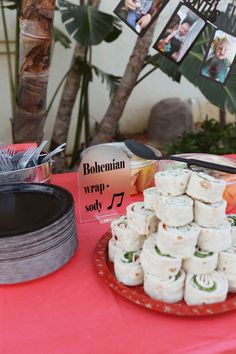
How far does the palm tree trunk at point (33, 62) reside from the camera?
1438mm

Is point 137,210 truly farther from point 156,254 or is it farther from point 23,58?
point 23,58

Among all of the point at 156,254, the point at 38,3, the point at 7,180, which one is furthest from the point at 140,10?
the point at 156,254

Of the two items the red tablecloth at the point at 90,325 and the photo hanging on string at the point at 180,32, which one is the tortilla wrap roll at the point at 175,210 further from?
the photo hanging on string at the point at 180,32

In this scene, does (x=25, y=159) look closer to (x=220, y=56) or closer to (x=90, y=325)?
(x=90, y=325)

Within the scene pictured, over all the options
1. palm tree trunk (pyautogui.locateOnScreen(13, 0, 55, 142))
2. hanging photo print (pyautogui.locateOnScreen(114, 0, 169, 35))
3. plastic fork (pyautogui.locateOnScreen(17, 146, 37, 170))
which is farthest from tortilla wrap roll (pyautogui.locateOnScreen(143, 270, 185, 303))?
palm tree trunk (pyautogui.locateOnScreen(13, 0, 55, 142))

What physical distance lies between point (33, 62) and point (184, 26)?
611 mm

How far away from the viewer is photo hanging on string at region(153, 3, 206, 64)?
48.9 inches

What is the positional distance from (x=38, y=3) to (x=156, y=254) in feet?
3.77

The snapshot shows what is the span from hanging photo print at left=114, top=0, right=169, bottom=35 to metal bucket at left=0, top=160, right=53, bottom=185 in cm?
54

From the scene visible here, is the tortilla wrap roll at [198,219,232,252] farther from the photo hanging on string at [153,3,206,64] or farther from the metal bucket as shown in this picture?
the photo hanging on string at [153,3,206,64]

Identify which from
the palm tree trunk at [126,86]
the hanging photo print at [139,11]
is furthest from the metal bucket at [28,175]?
the palm tree trunk at [126,86]

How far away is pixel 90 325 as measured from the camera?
0.65m

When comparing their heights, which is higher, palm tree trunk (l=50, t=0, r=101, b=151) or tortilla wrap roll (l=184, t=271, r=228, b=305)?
tortilla wrap roll (l=184, t=271, r=228, b=305)

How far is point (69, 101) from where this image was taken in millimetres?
2471
